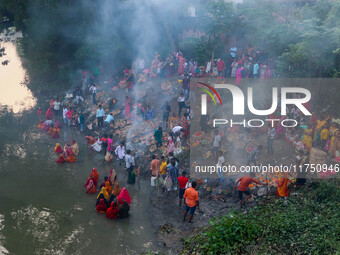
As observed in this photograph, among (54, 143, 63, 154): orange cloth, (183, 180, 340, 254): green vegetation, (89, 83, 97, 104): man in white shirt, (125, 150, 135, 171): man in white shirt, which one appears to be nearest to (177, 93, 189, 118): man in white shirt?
(125, 150, 135, 171): man in white shirt

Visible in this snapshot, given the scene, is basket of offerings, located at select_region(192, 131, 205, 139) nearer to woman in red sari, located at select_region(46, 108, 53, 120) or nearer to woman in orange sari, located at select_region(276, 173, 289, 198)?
woman in orange sari, located at select_region(276, 173, 289, 198)

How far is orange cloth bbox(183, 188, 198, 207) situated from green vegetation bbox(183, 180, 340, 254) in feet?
3.14

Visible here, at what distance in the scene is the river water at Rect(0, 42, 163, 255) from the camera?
9.79 meters

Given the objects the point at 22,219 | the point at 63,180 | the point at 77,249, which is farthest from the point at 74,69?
the point at 77,249

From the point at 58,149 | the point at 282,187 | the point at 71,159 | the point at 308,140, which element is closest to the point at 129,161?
the point at 71,159

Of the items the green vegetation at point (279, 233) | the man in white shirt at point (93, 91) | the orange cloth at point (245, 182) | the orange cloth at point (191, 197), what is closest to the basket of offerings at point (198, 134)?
the orange cloth at point (245, 182)

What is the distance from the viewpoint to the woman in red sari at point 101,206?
1127 cm

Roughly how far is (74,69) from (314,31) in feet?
46.9

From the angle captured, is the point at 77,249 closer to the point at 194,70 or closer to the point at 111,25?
the point at 194,70

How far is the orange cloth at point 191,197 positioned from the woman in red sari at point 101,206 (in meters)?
2.51

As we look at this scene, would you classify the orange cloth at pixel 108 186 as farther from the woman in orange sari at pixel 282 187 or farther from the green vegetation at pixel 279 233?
the woman in orange sari at pixel 282 187

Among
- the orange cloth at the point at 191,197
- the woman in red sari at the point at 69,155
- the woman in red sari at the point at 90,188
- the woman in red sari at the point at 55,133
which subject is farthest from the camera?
the woman in red sari at the point at 55,133

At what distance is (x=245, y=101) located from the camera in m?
16.4

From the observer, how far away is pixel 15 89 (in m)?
24.3
